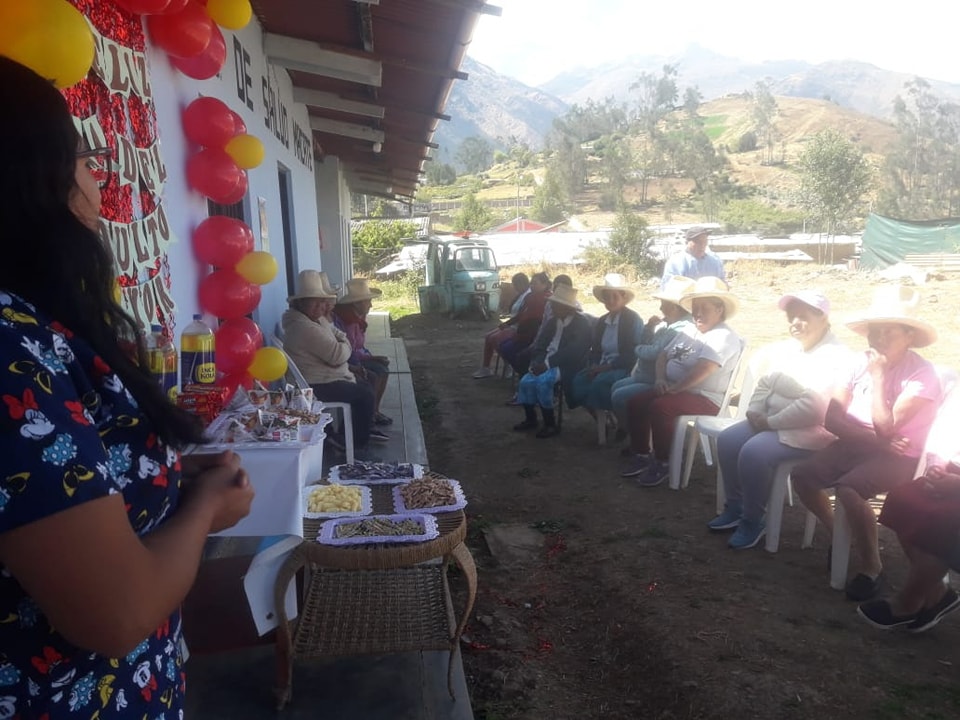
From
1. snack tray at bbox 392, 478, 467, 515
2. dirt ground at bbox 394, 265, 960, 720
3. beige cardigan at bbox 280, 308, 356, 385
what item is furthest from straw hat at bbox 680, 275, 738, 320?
snack tray at bbox 392, 478, 467, 515

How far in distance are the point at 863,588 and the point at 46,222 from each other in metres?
3.61

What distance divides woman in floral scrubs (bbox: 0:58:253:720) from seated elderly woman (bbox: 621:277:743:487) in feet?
14.1

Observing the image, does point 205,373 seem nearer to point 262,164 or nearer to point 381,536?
point 381,536

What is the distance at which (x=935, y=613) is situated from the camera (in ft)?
10.1

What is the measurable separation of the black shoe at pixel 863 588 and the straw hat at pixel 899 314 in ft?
3.63

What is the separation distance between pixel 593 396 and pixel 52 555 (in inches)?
216

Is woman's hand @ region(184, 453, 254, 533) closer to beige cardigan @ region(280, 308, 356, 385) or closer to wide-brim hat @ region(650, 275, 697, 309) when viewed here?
beige cardigan @ region(280, 308, 356, 385)

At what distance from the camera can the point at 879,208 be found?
50969mm

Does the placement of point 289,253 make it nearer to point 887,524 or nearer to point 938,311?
point 887,524

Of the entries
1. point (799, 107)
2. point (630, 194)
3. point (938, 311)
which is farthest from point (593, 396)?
point (799, 107)

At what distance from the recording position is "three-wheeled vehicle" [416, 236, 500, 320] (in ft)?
53.0

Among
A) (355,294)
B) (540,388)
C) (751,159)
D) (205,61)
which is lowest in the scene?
(540,388)

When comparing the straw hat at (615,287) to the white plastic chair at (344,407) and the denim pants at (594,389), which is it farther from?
the white plastic chair at (344,407)

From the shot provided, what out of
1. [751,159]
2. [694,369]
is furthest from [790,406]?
[751,159]
